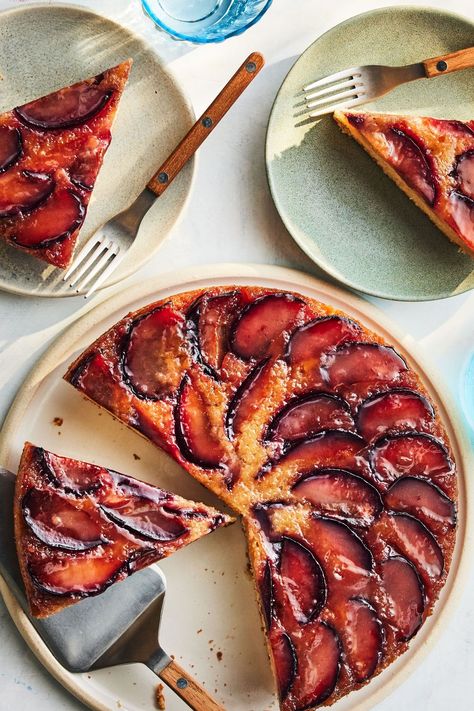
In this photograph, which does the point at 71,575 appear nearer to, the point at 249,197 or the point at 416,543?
the point at 416,543

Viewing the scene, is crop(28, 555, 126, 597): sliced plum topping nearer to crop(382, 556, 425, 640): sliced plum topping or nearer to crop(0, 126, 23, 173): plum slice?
crop(382, 556, 425, 640): sliced plum topping

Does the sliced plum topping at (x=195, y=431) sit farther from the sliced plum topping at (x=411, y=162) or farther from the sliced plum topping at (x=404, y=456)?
the sliced plum topping at (x=411, y=162)

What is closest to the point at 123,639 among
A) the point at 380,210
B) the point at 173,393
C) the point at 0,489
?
the point at 0,489

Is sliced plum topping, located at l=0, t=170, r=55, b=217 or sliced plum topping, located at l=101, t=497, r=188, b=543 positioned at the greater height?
sliced plum topping, located at l=0, t=170, r=55, b=217

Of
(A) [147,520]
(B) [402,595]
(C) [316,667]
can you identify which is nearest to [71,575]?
(A) [147,520]

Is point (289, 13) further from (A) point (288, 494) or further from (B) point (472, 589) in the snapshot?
(B) point (472, 589)

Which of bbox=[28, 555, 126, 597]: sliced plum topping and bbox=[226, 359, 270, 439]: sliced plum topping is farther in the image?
bbox=[226, 359, 270, 439]: sliced plum topping

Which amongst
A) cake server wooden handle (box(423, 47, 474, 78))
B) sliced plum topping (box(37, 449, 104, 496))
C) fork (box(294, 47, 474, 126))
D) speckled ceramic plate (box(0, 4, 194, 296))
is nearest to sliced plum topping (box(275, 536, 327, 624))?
sliced plum topping (box(37, 449, 104, 496))
